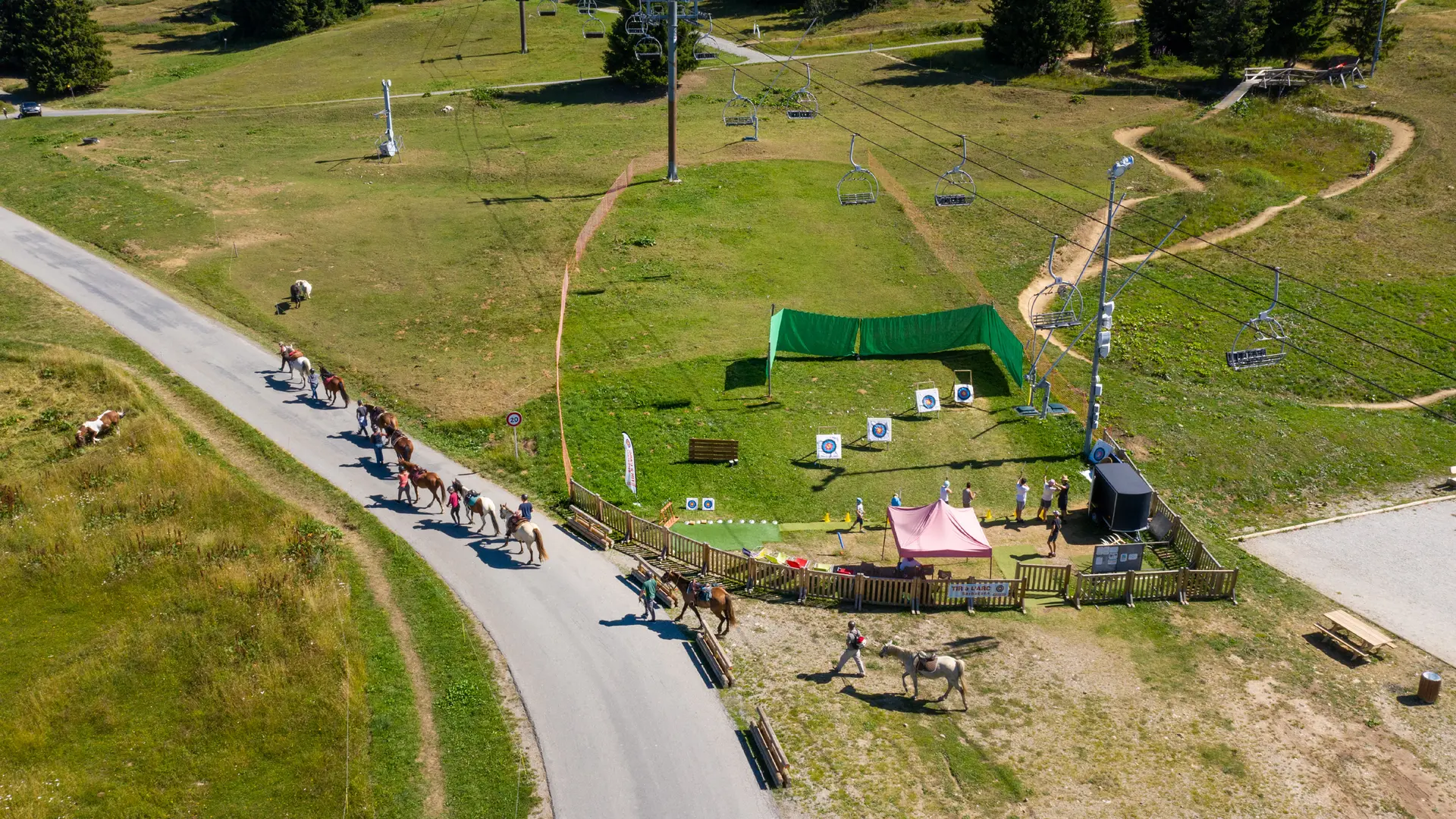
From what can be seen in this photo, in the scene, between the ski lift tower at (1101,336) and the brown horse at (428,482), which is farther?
the ski lift tower at (1101,336)

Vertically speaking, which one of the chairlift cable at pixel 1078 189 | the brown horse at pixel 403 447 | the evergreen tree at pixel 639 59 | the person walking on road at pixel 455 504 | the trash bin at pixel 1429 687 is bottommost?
the trash bin at pixel 1429 687

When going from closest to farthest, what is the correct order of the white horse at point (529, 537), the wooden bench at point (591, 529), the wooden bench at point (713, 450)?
the white horse at point (529, 537) → the wooden bench at point (591, 529) → the wooden bench at point (713, 450)

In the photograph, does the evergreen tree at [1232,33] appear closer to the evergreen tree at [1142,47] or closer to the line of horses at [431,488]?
the evergreen tree at [1142,47]

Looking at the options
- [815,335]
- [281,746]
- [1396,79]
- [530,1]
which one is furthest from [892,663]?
[530,1]

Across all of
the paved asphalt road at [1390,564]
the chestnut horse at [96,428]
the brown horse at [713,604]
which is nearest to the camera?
the brown horse at [713,604]

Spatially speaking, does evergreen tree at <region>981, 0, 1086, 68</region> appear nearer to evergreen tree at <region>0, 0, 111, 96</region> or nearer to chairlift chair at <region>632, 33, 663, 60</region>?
chairlift chair at <region>632, 33, 663, 60</region>

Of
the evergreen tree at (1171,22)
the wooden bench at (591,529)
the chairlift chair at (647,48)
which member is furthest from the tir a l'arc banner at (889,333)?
the evergreen tree at (1171,22)

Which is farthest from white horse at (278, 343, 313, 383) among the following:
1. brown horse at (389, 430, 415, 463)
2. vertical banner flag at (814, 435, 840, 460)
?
vertical banner flag at (814, 435, 840, 460)
